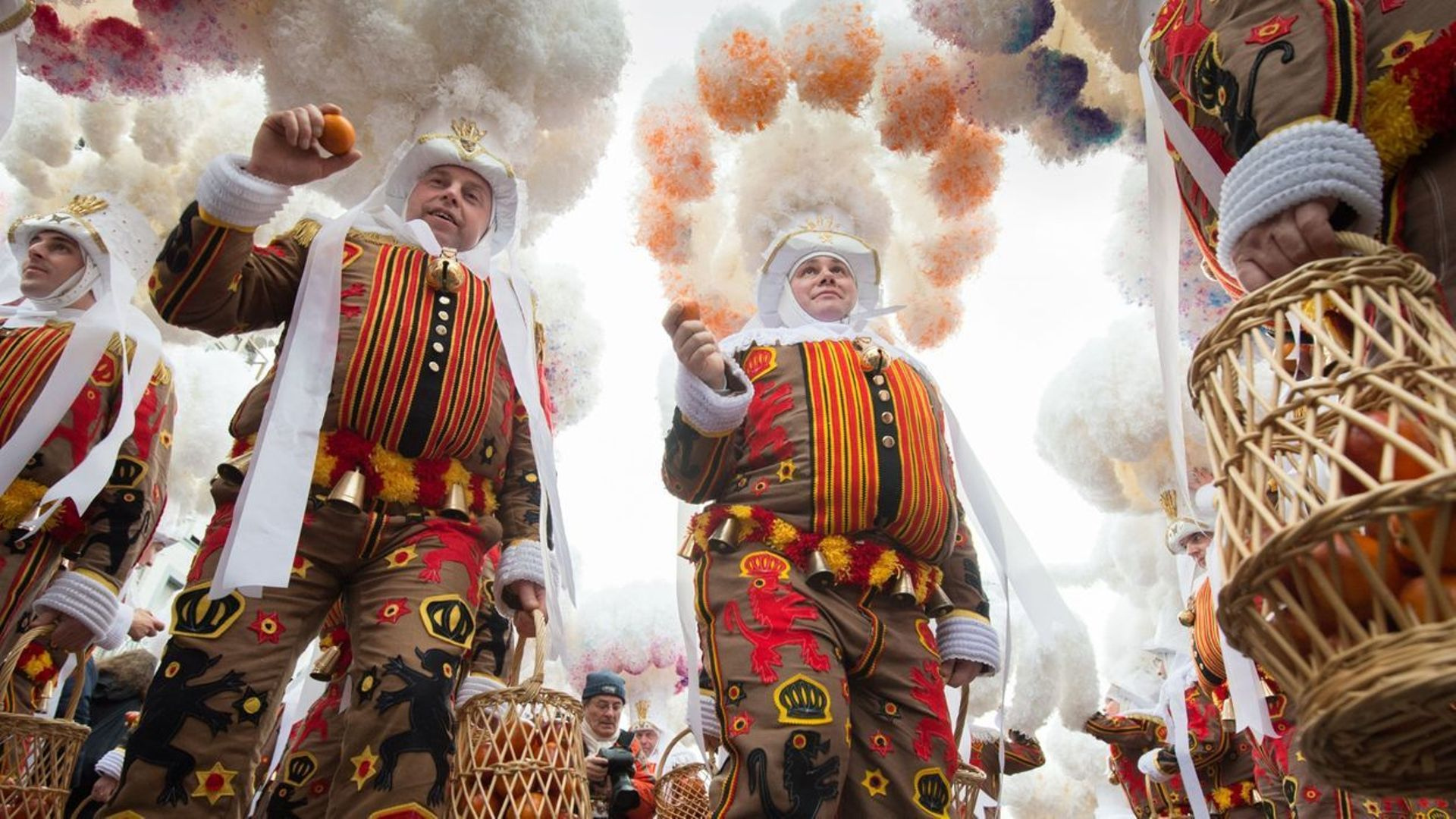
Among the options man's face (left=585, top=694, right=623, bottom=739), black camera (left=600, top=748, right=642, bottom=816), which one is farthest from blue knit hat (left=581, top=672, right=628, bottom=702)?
black camera (left=600, top=748, right=642, bottom=816)

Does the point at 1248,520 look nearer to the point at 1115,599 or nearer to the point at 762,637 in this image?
the point at 762,637

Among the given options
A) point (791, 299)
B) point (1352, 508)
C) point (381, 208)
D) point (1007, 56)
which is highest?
point (1007, 56)

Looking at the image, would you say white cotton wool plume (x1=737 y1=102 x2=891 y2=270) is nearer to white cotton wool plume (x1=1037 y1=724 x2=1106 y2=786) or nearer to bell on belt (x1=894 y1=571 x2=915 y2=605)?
bell on belt (x1=894 y1=571 x2=915 y2=605)

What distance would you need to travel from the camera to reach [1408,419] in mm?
1001

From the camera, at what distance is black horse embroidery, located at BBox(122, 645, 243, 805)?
6.21 ft

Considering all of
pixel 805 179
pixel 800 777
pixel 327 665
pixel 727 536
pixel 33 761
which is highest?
pixel 805 179

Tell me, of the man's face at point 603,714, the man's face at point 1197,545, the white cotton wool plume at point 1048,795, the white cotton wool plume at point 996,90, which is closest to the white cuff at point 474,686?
the white cotton wool plume at point 996,90

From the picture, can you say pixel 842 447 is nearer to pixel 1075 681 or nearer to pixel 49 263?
pixel 49 263

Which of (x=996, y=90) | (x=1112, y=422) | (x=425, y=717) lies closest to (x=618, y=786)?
(x=425, y=717)

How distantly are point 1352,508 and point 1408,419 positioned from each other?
17cm

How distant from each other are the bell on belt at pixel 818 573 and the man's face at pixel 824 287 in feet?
3.58

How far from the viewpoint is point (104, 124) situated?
5.21m

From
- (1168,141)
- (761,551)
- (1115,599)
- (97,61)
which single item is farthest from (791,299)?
(1115,599)

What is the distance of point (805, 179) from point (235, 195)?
9.69ft
